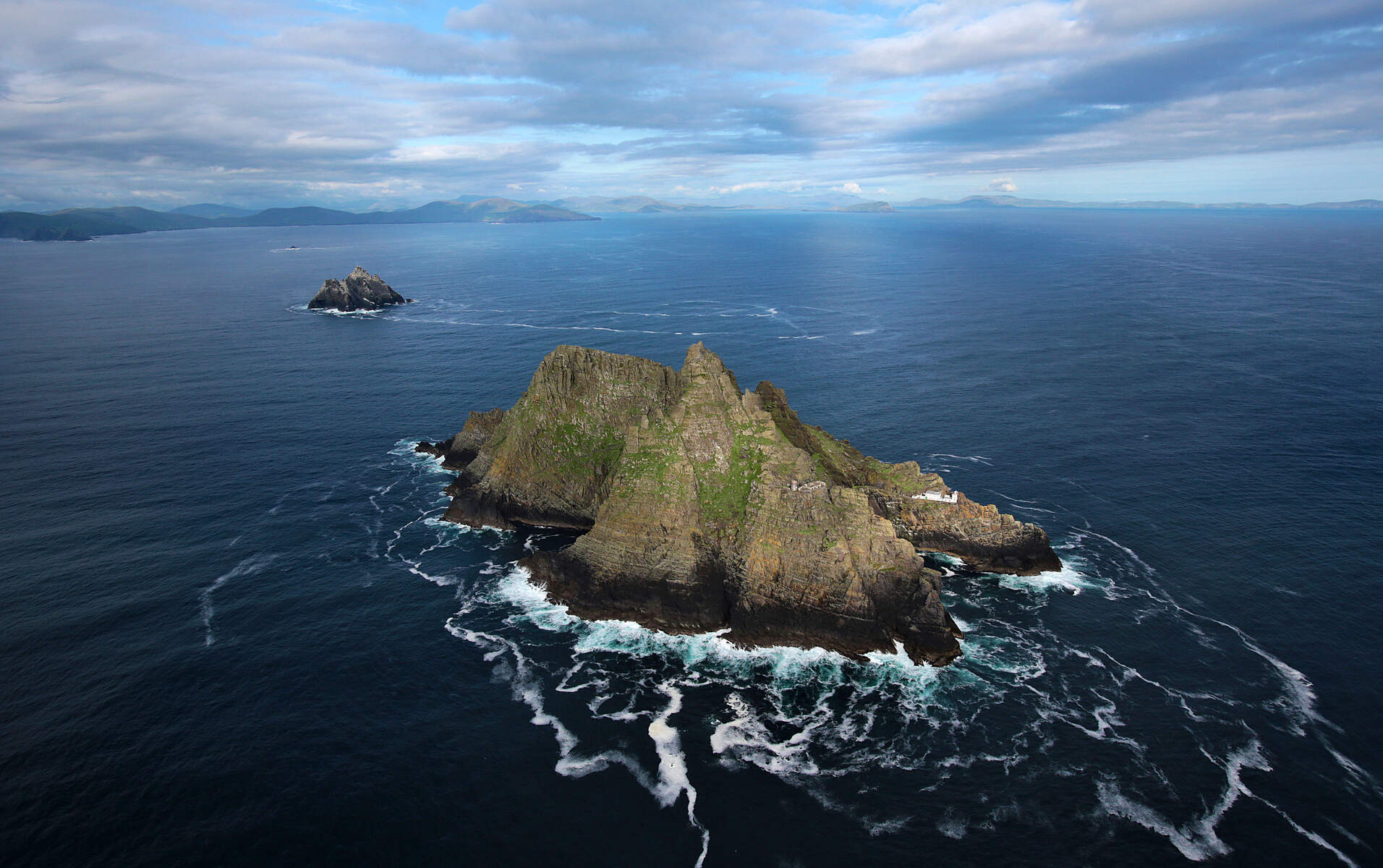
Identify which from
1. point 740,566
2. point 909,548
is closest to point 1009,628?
point 909,548

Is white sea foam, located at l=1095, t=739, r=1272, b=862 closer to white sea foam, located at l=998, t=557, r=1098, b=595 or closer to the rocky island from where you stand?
the rocky island

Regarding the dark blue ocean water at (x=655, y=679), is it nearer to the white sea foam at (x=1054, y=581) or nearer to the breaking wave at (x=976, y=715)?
the breaking wave at (x=976, y=715)

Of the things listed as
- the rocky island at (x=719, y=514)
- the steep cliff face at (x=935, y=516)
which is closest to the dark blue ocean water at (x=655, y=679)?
the rocky island at (x=719, y=514)

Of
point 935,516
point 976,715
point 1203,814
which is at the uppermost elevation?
point 935,516

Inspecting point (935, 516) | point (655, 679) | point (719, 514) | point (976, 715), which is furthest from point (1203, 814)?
point (719, 514)

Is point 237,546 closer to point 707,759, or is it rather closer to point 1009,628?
point 707,759

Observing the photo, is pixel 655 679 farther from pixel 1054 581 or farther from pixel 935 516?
pixel 1054 581

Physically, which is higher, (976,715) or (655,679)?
(655,679)

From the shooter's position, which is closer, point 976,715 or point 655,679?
point 976,715

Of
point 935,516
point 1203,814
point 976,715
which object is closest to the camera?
point 1203,814
